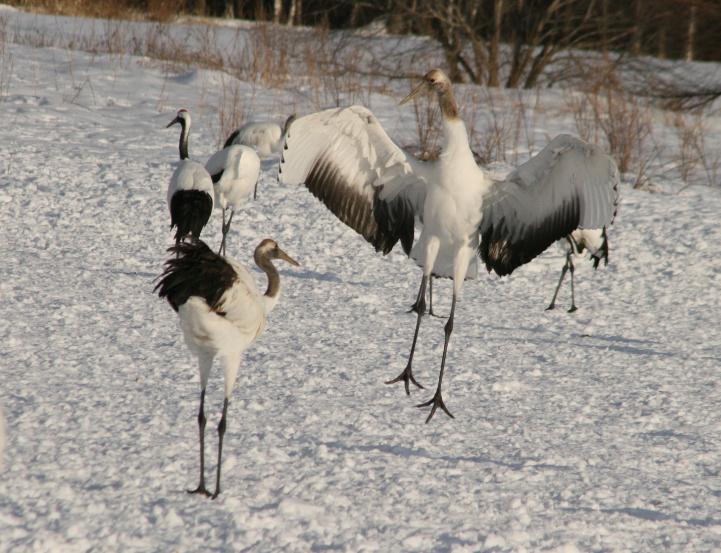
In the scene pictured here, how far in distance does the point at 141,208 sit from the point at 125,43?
33.6 ft

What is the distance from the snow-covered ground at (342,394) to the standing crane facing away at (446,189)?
0.64 meters

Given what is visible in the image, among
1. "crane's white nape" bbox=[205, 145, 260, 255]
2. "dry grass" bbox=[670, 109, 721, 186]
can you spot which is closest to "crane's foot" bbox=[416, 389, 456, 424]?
"crane's white nape" bbox=[205, 145, 260, 255]

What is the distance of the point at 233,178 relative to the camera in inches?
358

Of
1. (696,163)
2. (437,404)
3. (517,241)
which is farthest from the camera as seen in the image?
(696,163)

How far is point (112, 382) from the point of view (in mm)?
5570

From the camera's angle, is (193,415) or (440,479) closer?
(440,479)

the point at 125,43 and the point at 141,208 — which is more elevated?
the point at 125,43

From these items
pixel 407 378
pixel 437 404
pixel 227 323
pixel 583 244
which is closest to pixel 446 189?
pixel 407 378

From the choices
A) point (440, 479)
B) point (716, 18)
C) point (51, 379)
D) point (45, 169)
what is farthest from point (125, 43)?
point (440, 479)

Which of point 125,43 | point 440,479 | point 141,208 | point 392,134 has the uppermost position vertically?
point 125,43

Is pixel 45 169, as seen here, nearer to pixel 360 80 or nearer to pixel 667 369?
pixel 667 369

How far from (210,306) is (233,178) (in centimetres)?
494

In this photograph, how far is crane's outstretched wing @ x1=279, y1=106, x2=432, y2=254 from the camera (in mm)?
5727

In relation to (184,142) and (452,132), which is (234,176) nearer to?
(184,142)
